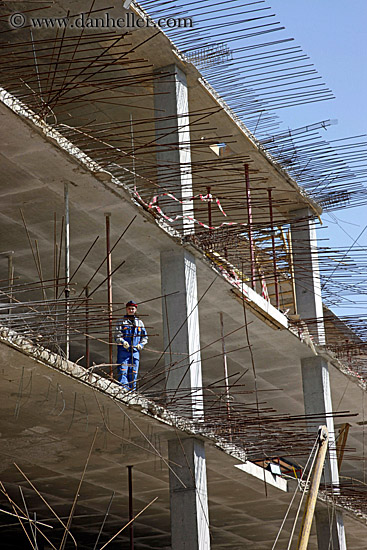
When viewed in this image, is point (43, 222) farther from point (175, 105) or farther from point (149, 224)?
point (175, 105)

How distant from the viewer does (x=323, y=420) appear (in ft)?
51.4

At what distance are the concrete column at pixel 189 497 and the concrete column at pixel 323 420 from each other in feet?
13.0

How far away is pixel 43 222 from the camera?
38.9ft

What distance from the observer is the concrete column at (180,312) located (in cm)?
1218

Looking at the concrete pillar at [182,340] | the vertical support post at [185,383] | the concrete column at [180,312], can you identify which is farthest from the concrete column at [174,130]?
the vertical support post at [185,383]

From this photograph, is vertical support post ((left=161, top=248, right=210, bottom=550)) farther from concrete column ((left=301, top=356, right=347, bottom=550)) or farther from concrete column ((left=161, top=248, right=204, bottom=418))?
concrete column ((left=301, top=356, right=347, bottom=550))

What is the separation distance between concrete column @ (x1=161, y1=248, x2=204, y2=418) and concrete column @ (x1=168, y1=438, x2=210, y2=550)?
0.58 metres

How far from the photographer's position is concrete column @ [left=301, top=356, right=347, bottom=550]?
1520 centimetres

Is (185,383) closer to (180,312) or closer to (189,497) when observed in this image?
(180,312)

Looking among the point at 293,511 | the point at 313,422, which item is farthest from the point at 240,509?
the point at 313,422

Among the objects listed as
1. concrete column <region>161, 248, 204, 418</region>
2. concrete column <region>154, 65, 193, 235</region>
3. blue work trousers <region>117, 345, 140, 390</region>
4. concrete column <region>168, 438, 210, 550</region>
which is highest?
concrete column <region>154, 65, 193, 235</region>

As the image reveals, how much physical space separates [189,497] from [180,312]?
2379mm

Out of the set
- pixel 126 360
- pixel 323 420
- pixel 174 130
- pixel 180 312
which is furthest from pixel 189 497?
pixel 174 130

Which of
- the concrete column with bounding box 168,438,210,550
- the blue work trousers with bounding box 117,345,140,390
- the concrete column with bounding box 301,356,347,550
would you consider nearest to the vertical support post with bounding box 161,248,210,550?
the concrete column with bounding box 168,438,210,550
